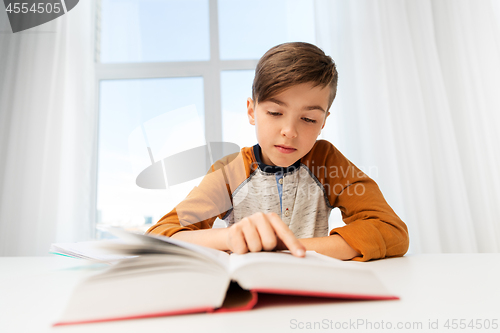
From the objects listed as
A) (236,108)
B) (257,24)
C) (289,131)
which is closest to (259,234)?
(289,131)

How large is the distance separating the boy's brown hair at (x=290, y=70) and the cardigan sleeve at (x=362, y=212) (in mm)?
198

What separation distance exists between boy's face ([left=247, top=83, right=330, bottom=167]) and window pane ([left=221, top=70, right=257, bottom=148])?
43.9 inches

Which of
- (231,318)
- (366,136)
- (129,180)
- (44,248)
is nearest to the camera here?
(231,318)

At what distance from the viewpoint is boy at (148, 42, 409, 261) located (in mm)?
522

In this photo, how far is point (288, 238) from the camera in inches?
13.3

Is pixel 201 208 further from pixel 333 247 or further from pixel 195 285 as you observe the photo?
pixel 195 285

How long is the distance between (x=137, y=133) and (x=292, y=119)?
4.87 feet

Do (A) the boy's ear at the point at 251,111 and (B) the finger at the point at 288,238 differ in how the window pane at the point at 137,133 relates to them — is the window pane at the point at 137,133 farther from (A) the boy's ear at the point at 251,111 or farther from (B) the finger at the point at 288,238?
(B) the finger at the point at 288,238

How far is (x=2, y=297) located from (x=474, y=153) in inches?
80.7

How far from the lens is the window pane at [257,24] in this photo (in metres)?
1.99

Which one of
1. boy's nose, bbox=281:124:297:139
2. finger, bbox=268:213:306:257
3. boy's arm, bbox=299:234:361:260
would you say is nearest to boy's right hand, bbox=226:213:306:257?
finger, bbox=268:213:306:257

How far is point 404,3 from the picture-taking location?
1845mm

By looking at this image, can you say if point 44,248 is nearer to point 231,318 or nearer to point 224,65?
point 224,65

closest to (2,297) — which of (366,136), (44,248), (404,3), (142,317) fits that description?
(142,317)
